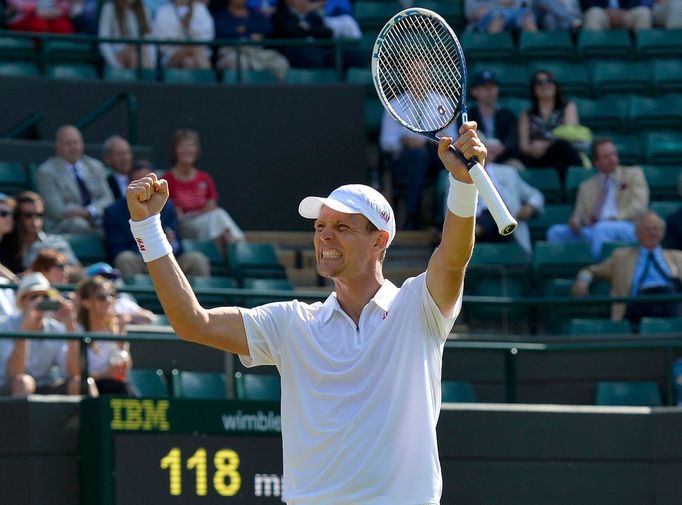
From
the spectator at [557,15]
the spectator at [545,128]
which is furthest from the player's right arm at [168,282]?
the spectator at [557,15]

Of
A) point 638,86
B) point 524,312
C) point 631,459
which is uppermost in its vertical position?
point 638,86

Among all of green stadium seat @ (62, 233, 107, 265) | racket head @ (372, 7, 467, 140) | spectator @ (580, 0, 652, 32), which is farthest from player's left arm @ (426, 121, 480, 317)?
spectator @ (580, 0, 652, 32)

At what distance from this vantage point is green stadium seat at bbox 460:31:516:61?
50.0 feet

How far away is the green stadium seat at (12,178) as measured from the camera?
39.5 feet

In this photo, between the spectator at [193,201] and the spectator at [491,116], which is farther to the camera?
the spectator at [491,116]

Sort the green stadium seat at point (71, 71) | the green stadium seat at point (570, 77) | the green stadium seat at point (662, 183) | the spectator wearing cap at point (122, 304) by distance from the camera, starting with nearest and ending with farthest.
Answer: the spectator wearing cap at point (122, 304) < the green stadium seat at point (662, 183) < the green stadium seat at point (71, 71) < the green stadium seat at point (570, 77)

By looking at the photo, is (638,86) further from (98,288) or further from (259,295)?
(98,288)

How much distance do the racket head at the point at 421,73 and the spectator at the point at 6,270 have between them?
13.1 feet

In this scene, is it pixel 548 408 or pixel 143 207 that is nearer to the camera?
pixel 143 207

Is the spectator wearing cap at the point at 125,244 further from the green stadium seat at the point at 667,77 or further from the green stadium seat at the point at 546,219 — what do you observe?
the green stadium seat at the point at 667,77

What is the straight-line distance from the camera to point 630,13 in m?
16.1

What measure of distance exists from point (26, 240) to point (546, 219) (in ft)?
14.1

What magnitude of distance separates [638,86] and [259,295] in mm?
6934

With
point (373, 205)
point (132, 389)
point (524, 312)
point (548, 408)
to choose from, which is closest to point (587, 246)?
point (524, 312)
